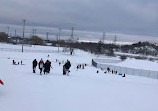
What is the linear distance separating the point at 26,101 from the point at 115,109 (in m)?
3.83

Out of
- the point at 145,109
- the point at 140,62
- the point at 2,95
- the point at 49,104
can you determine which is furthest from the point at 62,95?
the point at 140,62

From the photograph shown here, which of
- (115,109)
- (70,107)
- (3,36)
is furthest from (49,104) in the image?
(3,36)

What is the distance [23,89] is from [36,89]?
2.22 ft

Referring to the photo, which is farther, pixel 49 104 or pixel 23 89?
pixel 23 89

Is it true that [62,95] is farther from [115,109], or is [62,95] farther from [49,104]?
[115,109]

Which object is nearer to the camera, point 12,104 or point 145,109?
point 12,104

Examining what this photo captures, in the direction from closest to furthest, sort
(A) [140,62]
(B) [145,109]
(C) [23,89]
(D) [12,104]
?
(D) [12,104], (B) [145,109], (C) [23,89], (A) [140,62]

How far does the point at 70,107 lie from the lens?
23.8 ft

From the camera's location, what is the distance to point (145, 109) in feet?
26.3

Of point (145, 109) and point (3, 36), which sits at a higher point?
point (3, 36)

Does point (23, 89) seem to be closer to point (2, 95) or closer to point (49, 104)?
point (2, 95)

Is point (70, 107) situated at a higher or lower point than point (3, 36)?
lower

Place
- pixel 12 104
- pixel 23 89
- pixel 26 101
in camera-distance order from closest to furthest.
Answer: pixel 12 104, pixel 26 101, pixel 23 89

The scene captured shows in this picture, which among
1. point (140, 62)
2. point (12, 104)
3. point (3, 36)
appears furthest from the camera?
point (3, 36)
